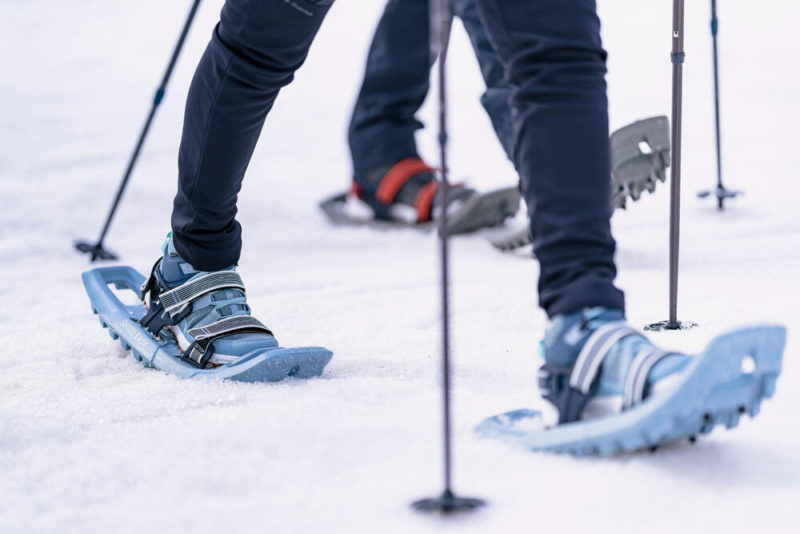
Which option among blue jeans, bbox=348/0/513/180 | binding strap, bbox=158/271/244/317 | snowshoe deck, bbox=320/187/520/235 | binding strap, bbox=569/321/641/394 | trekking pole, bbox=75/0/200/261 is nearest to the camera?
binding strap, bbox=569/321/641/394

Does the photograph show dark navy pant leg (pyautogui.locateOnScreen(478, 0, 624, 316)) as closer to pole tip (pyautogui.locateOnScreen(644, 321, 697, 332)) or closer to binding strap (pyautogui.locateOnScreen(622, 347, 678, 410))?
binding strap (pyautogui.locateOnScreen(622, 347, 678, 410))

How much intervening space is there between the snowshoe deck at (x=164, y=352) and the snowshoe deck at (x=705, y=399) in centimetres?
50

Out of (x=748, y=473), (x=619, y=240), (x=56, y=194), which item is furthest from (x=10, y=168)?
(x=748, y=473)

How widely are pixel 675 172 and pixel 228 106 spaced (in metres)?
0.73

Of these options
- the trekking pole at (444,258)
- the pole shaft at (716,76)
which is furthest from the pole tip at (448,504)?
the pole shaft at (716,76)

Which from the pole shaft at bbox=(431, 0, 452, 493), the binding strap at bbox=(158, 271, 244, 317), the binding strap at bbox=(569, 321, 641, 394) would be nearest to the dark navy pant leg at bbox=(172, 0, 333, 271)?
the binding strap at bbox=(158, 271, 244, 317)

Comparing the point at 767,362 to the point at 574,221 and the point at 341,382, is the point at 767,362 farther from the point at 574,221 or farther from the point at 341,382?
the point at 341,382

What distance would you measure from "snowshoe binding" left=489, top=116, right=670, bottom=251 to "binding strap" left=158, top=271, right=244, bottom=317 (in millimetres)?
916

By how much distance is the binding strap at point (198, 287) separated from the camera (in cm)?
152

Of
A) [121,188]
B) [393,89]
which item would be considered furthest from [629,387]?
[393,89]

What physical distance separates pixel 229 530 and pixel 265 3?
25.4 inches

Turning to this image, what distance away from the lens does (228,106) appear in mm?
1381

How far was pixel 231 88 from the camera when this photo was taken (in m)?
1.37

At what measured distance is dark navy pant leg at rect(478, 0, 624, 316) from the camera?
3.58 ft
